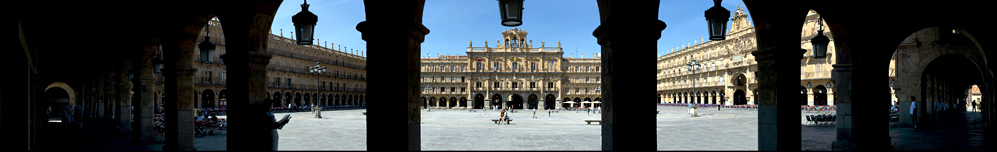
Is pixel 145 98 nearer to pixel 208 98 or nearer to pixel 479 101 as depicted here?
pixel 208 98

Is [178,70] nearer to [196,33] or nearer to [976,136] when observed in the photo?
[196,33]

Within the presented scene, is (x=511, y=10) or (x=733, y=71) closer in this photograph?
(x=511, y=10)

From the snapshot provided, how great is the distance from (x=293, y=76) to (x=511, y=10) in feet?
216

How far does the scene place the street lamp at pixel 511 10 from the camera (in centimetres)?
453

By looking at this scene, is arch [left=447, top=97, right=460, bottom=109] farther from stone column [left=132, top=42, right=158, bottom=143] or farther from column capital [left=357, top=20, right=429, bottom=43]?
column capital [left=357, top=20, right=429, bottom=43]

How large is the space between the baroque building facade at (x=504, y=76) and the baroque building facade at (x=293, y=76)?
11.0 m

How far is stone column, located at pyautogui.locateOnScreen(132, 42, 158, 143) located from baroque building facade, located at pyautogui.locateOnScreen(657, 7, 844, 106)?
143ft

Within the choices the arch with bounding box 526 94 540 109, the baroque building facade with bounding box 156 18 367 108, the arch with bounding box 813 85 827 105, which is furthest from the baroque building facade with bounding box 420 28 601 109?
the arch with bounding box 813 85 827 105

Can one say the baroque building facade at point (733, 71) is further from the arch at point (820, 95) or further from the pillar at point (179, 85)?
the pillar at point (179, 85)

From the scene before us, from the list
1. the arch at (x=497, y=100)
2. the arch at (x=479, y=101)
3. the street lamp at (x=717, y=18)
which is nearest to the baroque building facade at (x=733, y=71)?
the arch at (x=497, y=100)

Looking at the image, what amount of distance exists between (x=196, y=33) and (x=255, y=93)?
8.60 ft

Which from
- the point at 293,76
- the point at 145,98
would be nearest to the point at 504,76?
the point at 293,76

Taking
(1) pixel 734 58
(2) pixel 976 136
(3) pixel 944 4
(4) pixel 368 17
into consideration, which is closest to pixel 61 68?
(4) pixel 368 17

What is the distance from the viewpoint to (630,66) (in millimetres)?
4637
